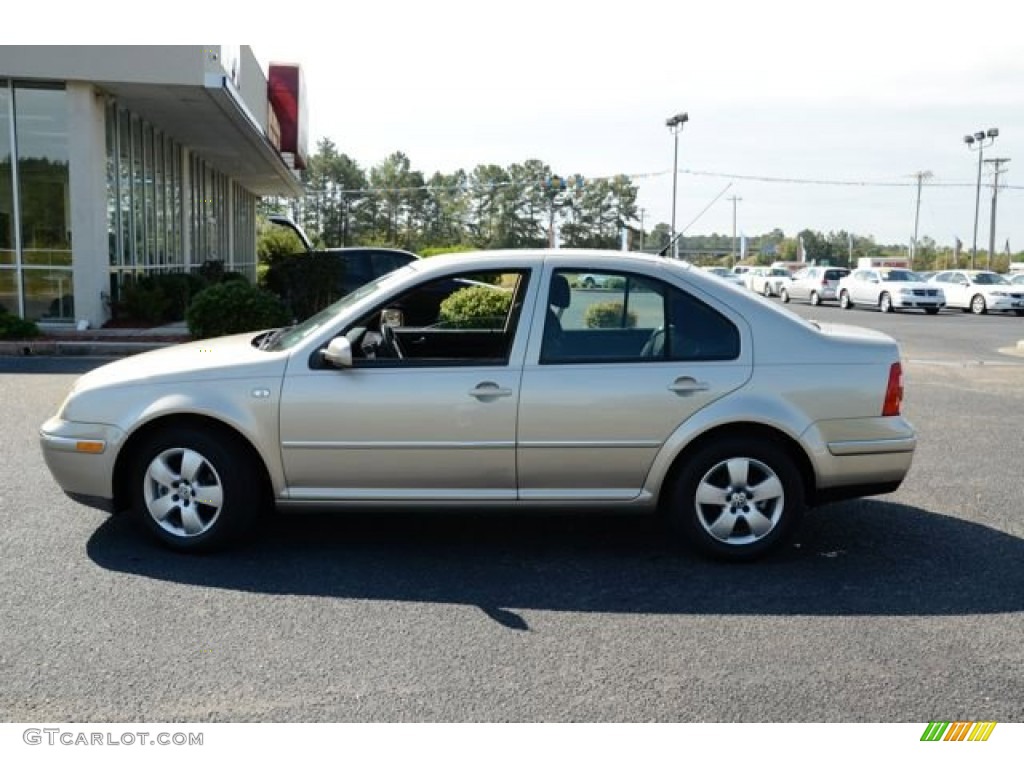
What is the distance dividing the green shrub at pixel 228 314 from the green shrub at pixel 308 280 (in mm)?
4004

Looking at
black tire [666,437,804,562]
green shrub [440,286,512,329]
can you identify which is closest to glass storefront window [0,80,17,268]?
green shrub [440,286,512,329]

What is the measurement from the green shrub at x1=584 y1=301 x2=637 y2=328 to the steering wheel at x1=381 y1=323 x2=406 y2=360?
1.17 meters

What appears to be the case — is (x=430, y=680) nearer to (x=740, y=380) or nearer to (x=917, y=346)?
(x=740, y=380)

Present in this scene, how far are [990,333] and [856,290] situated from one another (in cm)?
1241

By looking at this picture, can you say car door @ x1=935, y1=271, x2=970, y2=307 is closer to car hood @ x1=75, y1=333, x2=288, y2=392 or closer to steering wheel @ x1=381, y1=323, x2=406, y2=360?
steering wheel @ x1=381, y1=323, x2=406, y2=360

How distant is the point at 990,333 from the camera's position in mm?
24500

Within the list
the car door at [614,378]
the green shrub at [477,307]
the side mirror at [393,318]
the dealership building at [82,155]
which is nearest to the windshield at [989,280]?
the dealership building at [82,155]

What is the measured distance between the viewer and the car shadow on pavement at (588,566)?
4.86m

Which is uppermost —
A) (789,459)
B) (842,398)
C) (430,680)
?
(842,398)

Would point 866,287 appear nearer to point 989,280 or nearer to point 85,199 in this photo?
point 989,280

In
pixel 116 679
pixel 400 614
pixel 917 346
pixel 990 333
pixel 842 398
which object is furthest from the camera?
pixel 990 333

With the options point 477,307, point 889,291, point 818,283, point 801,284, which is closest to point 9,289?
point 477,307

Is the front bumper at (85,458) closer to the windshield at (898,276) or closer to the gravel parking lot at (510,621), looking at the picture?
the gravel parking lot at (510,621)

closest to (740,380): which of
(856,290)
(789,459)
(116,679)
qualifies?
(789,459)
